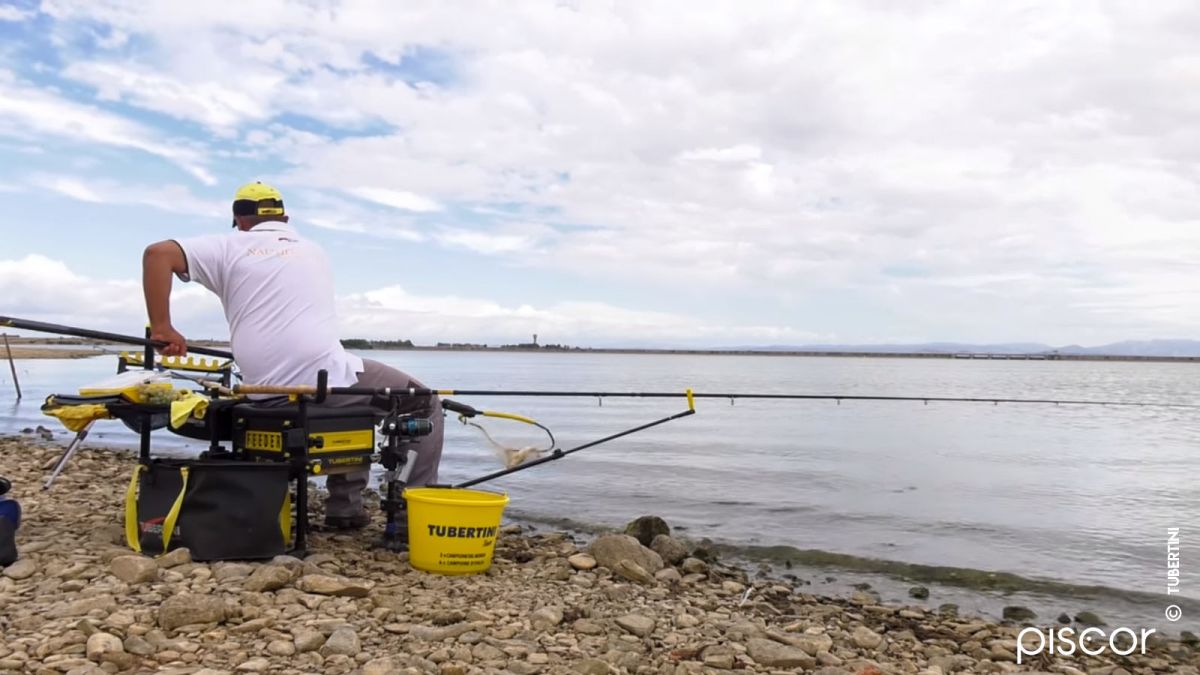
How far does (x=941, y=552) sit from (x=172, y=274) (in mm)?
7088

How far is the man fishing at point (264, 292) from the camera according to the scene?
4613mm

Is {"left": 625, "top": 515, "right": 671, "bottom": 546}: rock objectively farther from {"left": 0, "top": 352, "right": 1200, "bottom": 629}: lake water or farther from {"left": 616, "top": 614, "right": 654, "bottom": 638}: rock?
{"left": 616, "top": 614, "right": 654, "bottom": 638}: rock

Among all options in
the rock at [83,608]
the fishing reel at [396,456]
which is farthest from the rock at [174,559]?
the fishing reel at [396,456]

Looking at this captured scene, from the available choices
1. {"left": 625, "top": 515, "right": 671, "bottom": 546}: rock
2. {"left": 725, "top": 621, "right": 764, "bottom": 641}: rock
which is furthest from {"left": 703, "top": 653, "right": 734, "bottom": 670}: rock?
{"left": 625, "top": 515, "right": 671, "bottom": 546}: rock

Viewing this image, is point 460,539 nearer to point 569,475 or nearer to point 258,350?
point 258,350

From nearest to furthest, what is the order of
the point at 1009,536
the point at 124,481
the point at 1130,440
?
the point at 124,481 < the point at 1009,536 < the point at 1130,440

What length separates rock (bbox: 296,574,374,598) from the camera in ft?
14.0

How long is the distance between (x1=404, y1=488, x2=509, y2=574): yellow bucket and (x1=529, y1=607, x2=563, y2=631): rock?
0.72 metres

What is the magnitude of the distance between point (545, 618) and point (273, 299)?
2.33 m

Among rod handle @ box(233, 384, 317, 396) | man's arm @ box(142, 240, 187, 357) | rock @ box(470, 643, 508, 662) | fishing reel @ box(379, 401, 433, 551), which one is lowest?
rock @ box(470, 643, 508, 662)

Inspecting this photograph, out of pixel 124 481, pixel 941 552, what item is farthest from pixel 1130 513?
pixel 124 481

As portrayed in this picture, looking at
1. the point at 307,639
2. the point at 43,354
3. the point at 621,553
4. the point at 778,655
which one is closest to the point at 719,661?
the point at 778,655

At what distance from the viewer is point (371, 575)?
479 cm

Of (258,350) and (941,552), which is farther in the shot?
(941,552)
